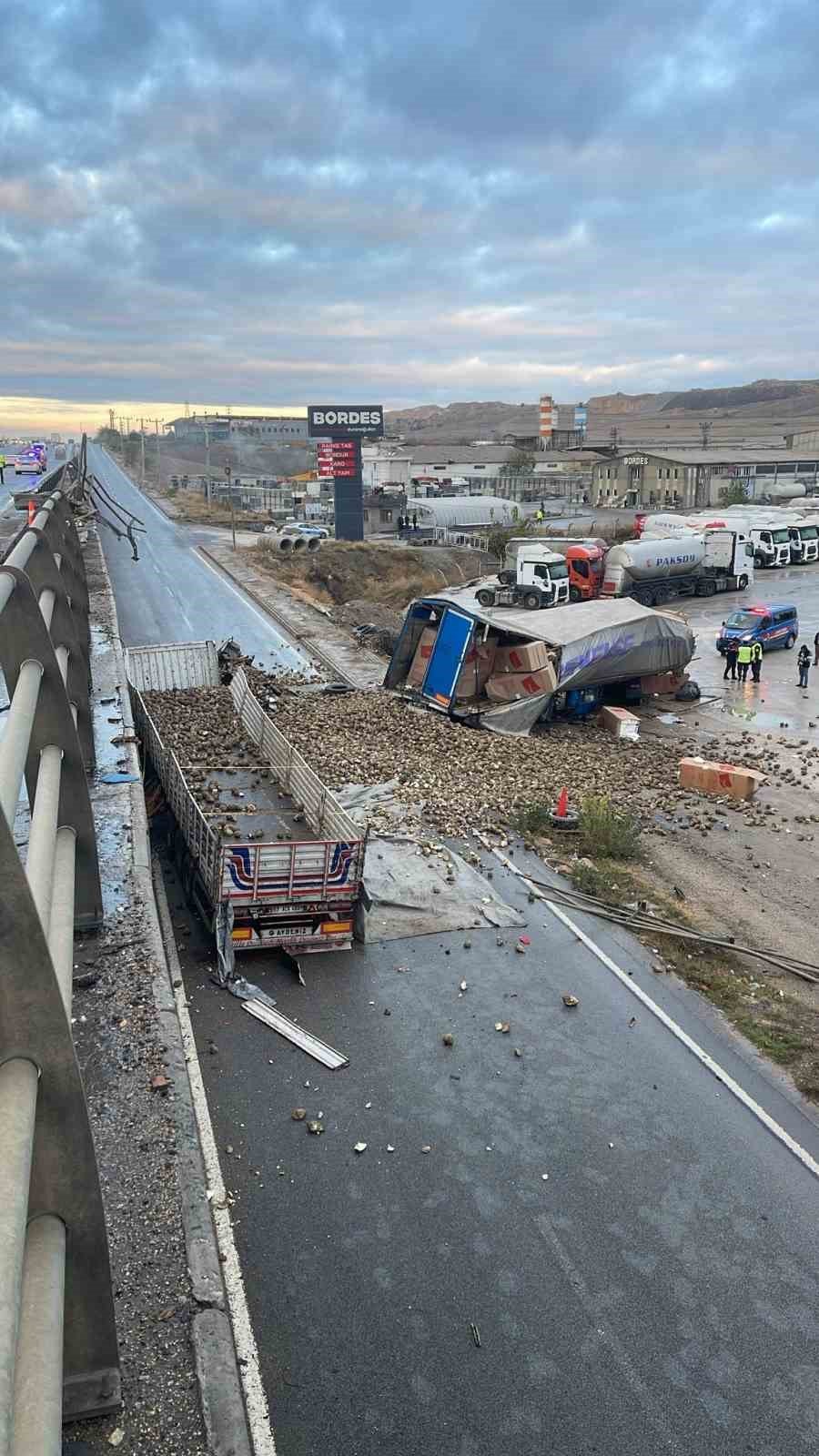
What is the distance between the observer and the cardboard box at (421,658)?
2509cm

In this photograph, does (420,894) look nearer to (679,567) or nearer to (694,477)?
(679,567)

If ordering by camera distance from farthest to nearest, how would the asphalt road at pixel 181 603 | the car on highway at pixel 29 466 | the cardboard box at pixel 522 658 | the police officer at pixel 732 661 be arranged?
1. the car on highway at pixel 29 466
2. the asphalt road at pixel 181 603
3. the police officer at pixel 732 661
4. the cardboard box at pixel 522 658

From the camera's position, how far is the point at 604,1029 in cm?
1155

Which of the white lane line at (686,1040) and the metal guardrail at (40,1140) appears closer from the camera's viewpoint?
the metal guardrail at (40,1140)

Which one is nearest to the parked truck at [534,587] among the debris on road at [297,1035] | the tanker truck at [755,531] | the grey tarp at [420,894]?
the tanker truck at [755,531]

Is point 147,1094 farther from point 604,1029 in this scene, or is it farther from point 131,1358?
point 604,1029

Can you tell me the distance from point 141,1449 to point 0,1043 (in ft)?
11.9

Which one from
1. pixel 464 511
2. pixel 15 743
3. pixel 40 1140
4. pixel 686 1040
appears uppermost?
pixel 15 743

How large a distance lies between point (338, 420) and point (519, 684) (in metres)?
49.8

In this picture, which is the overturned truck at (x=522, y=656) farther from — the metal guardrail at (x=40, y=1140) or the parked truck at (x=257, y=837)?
the metal guardrail at (x=40, y=1140)

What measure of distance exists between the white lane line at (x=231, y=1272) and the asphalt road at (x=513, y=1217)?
10cm

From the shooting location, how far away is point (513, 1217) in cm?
848

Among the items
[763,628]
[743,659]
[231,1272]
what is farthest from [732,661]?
[231,1272]

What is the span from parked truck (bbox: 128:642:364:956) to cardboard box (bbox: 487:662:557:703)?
6567mm
